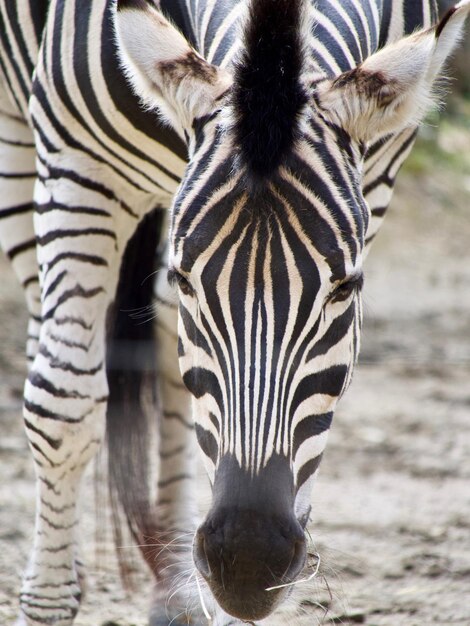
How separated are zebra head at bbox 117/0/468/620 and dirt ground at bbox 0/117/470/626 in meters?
0.41

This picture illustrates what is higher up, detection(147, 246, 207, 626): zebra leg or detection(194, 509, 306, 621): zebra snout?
detection(194, 509, 306, 621): zebra snout

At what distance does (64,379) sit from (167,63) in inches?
48.0

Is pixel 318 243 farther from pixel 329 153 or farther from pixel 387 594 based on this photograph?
pixel 387 594

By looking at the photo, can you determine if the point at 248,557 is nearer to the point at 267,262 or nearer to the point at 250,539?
the point at 250,539

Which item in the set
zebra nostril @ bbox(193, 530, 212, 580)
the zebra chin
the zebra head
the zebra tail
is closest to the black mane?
the zebra head

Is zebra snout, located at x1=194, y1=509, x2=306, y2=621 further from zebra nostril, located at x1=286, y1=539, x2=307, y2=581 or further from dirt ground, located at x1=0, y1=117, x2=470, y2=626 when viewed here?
dirt ground, located at x1=0, y1=117, x2=470, y2=626

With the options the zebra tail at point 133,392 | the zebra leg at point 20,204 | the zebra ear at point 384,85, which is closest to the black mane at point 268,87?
the zebra ear at point 384,85

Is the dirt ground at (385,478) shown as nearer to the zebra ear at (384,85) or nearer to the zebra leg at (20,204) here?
the zebra ear at (384,85)

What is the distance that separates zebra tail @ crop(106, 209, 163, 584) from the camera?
Answer: 377 centimetres

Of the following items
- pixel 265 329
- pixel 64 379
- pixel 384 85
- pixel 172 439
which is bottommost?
pixel 172 439

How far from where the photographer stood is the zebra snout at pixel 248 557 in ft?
6.97

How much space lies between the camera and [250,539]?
2.12 m

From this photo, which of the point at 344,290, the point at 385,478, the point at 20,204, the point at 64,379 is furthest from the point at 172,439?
A: the point at 344,290

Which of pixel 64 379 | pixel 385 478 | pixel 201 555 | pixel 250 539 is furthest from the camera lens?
pixel 385 478
